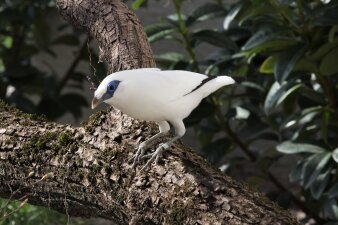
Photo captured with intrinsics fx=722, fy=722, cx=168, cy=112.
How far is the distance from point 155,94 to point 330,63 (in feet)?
3.14

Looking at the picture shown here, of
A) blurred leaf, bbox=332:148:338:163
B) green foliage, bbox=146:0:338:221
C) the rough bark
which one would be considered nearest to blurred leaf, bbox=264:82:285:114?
green foliage, bbox=146:0:338:221

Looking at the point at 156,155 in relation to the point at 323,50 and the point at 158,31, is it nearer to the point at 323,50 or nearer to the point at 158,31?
the point at 323,50

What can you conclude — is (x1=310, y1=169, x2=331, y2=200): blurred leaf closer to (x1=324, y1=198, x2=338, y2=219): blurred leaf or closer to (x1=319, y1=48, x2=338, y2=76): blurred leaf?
(x1=324, y1=198, x2=338, y2=219): blurred leaf

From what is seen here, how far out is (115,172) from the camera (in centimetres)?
162

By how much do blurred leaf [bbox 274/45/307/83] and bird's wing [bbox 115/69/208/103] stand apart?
0.73m

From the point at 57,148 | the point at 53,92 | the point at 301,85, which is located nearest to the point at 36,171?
the point at 57,148

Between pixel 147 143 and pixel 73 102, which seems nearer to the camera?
pixel 147 143

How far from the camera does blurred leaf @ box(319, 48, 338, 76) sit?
7.57 feet

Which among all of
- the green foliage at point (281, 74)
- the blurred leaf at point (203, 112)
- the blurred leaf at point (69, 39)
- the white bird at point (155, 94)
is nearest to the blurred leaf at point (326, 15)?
the green foliage at point (281, 74)

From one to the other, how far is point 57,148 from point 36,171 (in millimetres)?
76

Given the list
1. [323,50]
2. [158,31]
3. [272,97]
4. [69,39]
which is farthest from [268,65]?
[69,39]

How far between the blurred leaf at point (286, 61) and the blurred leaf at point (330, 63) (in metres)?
0.08

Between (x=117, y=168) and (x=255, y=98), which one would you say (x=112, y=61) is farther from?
(x=255, y=98)

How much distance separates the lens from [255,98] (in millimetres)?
2922
